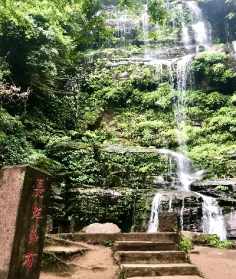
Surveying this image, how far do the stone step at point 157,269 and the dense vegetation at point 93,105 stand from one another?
4527 millimetres

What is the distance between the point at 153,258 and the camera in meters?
6.91

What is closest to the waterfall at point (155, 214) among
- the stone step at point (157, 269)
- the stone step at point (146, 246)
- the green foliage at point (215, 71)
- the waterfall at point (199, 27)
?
the stone step at point (146, 246)

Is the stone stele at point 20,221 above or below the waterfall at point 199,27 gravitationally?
below

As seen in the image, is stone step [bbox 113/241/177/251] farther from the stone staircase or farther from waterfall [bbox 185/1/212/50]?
waterfall [bbox 185/1/212/50]

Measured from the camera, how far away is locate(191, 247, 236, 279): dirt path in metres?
6.78

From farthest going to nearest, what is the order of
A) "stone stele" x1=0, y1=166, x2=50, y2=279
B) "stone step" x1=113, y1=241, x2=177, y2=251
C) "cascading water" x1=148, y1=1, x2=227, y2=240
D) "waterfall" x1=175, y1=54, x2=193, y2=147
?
1. "waterfall" x1=175, y1=54, x2=193, y2=147
2. "cascading water" x1=148, y1=1, x2=227, y2=240
3. "stone step" x1=113, y1=241, x2=177, y2=251
4. "stone stele" x1=0, y1=166, x2=50, y2=279

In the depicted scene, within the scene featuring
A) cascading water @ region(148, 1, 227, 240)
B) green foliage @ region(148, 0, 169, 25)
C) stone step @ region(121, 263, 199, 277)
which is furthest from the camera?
cascading water @ region(148, 1, 227, 240)

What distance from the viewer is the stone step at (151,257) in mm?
6871

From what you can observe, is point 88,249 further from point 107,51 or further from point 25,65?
point 107,51

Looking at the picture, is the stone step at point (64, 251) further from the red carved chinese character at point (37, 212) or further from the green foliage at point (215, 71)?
the green foliage at point (215, 71)

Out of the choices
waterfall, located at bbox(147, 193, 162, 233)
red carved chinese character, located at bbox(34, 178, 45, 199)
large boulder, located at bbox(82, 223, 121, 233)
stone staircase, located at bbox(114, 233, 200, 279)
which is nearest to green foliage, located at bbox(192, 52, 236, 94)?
waterfall, located at bbox(147, 193, 162, 233)

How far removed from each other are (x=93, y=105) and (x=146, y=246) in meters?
14.8

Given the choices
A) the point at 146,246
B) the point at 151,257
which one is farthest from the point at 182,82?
the point at 151,257

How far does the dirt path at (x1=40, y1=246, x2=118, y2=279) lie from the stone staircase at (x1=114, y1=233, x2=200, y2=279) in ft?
0.72
